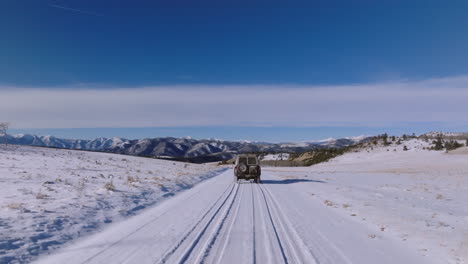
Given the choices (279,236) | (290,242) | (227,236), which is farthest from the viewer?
(279,236)

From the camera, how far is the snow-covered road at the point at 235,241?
6.16 m

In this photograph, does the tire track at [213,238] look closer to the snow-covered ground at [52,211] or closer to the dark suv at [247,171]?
the snow-covered ground at [52,211]

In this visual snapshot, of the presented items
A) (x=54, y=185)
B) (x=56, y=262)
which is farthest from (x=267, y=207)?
(x=54, y=185)

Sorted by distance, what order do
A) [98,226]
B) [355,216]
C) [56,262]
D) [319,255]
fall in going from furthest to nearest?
[355,216], [98,226], [319,255], [56,262]

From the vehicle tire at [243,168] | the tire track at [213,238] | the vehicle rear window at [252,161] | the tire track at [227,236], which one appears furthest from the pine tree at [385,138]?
the tire track at [213,238]

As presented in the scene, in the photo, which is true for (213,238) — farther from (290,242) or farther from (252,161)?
(252,161)

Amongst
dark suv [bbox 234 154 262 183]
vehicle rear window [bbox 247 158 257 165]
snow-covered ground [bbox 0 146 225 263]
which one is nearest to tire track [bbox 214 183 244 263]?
snow-covered ground [bbox 0 146 225 263]

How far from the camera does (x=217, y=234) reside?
7.94m

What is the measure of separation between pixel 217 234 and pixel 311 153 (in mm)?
96523

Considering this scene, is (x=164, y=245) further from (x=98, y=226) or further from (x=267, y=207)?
(x=267, y=207)

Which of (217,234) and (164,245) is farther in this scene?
(217,234)

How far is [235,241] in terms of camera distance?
7.32 metres

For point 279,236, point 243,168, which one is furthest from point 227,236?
point 243,168

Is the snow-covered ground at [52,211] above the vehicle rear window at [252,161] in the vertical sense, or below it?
below
